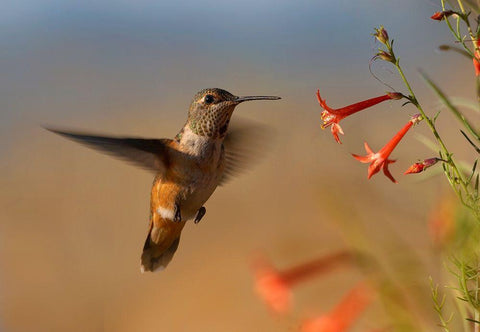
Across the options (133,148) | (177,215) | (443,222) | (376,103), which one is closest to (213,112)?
(133,148)

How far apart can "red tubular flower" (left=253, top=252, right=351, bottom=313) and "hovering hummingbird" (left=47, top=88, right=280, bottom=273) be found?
22.8 inches

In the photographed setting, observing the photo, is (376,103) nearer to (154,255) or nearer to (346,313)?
(346,313)

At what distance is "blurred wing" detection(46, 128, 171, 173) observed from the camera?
2.43 meters

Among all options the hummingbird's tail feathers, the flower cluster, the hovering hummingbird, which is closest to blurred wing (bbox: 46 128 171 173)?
the hovering hummingbird

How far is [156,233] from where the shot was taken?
11.0ft

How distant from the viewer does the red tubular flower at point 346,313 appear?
10.2ft

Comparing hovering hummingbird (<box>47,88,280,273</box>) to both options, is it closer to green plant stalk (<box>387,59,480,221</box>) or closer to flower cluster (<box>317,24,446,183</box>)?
flower cluster (<box>317,24,446,183</box>)

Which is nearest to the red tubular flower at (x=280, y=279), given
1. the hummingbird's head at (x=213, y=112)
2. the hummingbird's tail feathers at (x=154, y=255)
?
the hummingbird's tail feathers at (x=154, y=255)

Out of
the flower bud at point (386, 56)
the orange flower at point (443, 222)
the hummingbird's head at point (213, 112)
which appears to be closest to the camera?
the flower bud at point (386, 56)

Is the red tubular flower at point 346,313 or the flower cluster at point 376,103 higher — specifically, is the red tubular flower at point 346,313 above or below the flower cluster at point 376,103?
below

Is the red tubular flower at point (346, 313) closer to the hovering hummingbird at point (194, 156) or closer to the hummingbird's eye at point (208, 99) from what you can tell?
the hovering hummingbird at point (194, 156)

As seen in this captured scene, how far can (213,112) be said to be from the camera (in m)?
2.84

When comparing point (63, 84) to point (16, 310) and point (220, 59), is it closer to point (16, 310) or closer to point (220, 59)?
point (220, 59)

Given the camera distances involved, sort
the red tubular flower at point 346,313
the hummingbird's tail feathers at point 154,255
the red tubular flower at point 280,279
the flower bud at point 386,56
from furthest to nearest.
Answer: the hummingbird's tail feathers at point 154,255, the red tubular flower at point 280,279, the red tubular flower at point 346,313, the flower bud at point 386,56
